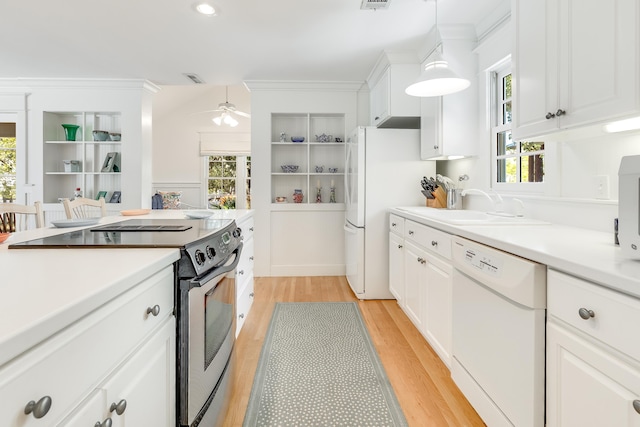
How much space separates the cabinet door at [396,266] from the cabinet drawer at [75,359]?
7.32ft

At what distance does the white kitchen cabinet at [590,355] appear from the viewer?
0.83 metres

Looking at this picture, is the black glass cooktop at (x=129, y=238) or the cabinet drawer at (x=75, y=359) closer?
the cabinet drawer at (x=75, y=359)

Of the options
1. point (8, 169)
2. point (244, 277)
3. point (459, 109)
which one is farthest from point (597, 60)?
point (8, 169)

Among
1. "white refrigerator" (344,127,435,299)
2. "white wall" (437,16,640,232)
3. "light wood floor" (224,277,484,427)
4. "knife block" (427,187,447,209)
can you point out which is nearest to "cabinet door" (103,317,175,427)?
"light wood floor" (224,277,484,427)

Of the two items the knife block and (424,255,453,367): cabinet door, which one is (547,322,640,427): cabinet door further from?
the knife block

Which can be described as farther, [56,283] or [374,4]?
[374,4]

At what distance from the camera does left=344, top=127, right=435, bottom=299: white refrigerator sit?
3416mm

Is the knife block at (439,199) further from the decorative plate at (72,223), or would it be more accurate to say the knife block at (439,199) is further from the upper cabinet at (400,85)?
the decorative plate at (72,223)

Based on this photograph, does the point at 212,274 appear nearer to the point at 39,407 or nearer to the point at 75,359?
the point at 75,359

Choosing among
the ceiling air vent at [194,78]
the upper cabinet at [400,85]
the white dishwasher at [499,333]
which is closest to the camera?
the white dishwasher at [499,333]

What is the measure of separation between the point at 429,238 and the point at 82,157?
455cm

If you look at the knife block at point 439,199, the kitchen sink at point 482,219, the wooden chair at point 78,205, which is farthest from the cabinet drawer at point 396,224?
the wooden chair at point 78,205

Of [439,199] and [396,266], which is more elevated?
[439,199]

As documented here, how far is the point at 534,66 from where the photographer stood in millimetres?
1679
